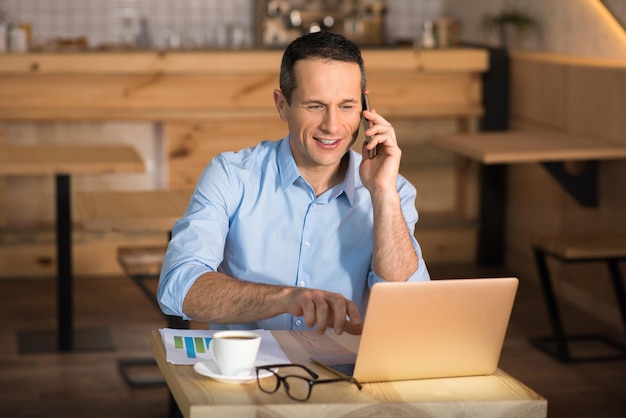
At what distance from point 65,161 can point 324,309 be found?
2.34 m

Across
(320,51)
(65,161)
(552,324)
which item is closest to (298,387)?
(320,51)

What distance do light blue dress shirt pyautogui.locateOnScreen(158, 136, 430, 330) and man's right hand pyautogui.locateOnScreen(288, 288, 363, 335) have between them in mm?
347

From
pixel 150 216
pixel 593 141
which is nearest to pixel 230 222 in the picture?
pixel 150 216

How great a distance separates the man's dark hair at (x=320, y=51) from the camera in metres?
2.05

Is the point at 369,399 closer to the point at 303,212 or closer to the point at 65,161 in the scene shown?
the point at 303,212

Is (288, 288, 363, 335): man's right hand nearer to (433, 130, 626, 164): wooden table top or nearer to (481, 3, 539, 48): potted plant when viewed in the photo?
(433, 130, 626, 164): wooden table top

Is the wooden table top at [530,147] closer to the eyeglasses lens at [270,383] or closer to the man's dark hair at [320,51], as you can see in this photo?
the man's dark hair at [320,51]

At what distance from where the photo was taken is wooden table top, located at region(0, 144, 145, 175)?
3711mm

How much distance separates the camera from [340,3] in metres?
7.04

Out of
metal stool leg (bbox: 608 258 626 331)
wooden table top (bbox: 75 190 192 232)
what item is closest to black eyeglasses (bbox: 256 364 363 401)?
wooden table top (bbox: 75 190 192 232)

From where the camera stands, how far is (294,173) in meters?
2.18

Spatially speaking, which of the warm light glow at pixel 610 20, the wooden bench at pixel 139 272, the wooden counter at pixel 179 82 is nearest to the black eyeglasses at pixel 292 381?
the wooden bench at pixel 139 272

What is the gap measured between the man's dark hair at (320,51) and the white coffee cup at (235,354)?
696 mm

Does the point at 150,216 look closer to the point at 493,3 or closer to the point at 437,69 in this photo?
the point at 437,69
